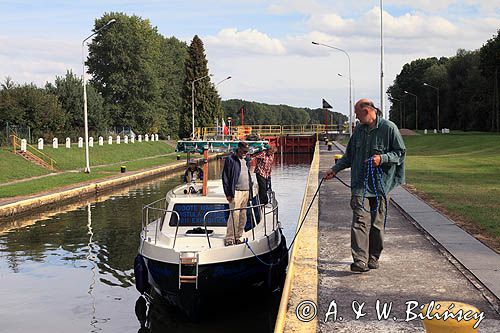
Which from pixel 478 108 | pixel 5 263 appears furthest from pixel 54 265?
pixel 478 108

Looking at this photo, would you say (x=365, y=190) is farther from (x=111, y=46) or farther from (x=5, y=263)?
(x=111, y=46)

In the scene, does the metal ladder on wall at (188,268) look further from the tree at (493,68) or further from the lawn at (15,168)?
the tree at (493,68)

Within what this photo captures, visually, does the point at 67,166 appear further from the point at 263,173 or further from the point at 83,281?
the point at 83,281

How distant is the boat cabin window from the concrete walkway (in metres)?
1.97

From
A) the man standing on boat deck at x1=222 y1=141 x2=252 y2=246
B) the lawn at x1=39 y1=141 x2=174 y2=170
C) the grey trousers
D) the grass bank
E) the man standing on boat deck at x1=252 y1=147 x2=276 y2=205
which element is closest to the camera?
the grey trousers

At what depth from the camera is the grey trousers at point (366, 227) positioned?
8.45 m

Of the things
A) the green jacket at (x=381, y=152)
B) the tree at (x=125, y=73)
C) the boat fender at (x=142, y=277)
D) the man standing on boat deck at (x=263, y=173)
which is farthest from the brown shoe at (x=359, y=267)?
the tree at (x=125, y=73)

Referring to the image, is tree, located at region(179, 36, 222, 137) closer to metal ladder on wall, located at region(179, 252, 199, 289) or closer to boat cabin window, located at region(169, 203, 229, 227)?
boat cabin window, located at region(169, 203, 229, 227)

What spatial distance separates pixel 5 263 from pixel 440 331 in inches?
477

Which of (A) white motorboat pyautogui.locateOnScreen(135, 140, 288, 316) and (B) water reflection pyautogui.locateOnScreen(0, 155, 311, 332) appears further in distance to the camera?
(B) water reflection pyautogui.locateOnScreen(0, 155, 311, 332)

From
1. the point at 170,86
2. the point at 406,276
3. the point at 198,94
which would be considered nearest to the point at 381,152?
the point at 406,276

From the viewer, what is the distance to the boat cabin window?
12023 millimetres

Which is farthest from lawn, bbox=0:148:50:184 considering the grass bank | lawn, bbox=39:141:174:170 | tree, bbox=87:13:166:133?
tree, bbox=87:13:166:133

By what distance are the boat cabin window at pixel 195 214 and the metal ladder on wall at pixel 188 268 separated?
87.0 inches
